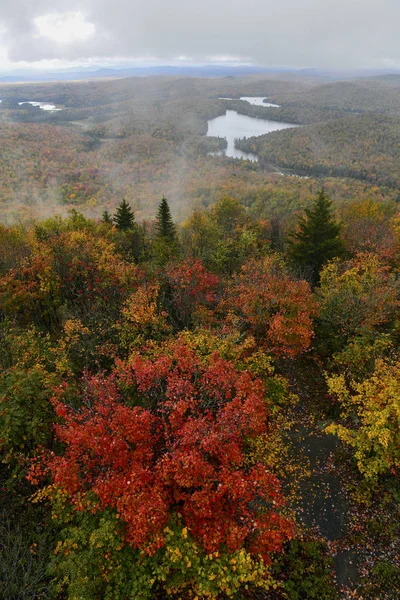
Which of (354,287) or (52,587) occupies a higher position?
(354,287)

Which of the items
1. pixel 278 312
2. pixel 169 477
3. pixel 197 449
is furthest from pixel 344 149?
pixel 169 477

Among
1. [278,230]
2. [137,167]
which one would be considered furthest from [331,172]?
[278,230]

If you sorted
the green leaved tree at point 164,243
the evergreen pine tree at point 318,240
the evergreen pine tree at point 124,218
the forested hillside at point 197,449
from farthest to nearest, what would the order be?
the evergreen pine tree at point 124,218
the evergreen pine tree at point 318,240
the green leaved tree at point 164,243
the forested hillside at point 197,449

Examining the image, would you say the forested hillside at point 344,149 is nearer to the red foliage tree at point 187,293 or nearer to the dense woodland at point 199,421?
the dense woodland at point 199,421

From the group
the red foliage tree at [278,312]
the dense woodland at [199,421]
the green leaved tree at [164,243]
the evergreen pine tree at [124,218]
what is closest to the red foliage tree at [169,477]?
the dense woodland at [199,421]

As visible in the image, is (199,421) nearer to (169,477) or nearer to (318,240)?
(169,477)

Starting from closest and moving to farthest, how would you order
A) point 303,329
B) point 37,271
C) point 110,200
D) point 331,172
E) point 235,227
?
point 303,329 → point 37,271 → point 235,227 → point 110,200 → point 331,172

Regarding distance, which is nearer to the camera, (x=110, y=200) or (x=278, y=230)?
(x=278, y=230)

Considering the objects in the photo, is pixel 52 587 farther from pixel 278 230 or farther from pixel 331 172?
pixel 331 172
